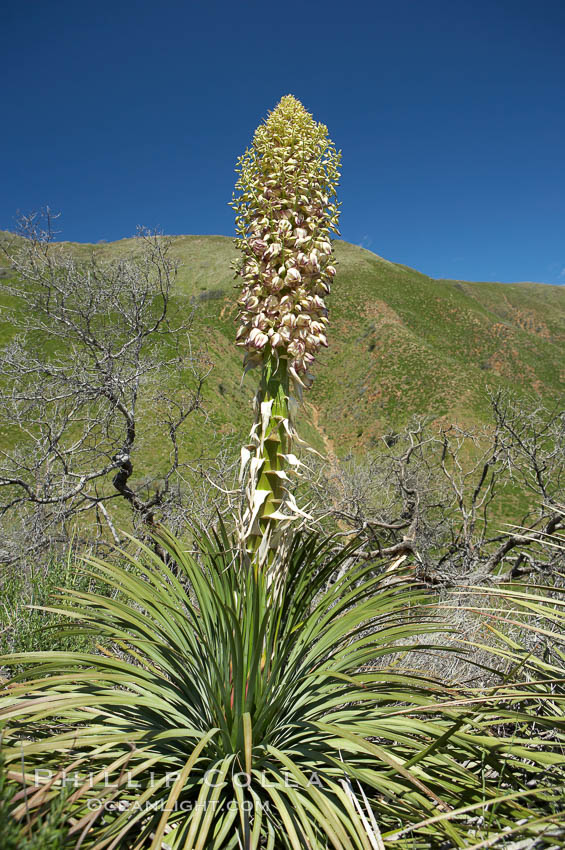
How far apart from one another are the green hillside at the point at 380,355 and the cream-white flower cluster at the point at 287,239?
592 inches

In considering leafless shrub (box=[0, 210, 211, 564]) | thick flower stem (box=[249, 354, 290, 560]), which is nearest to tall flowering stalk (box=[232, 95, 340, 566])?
thick flower stem (box=[249, 354, 290, 560])

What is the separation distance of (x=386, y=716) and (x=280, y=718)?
47 centimetres

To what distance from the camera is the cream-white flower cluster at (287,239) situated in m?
2.11

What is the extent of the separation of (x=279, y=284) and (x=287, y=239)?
21 cm

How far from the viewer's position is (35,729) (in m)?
1.70

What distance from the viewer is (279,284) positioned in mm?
2117

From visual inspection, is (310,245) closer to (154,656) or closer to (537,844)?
(154,656)

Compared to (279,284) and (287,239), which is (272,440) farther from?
(287,239)

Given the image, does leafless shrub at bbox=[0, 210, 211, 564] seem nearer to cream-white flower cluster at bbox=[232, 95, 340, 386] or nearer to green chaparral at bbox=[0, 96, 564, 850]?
green chaparral at bbox=[0, 96, 564, 850]

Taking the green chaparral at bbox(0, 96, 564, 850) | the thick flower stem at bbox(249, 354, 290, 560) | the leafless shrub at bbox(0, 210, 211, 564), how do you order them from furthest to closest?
the leafless shrub at bbox(0, 210, 211, 564)
the thick flower stem at bbox(249, 354, 290, 560)
the green chaparral at bbox(0, 96, 564, 850)

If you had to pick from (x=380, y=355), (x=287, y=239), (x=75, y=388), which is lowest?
(x=75, y=388)

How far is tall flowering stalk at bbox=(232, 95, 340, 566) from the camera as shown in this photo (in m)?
Result: 2.08

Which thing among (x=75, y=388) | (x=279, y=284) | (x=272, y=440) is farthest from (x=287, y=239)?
(x=75, y=388)

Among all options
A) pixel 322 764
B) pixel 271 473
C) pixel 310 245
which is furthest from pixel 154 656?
pixel 310 245
